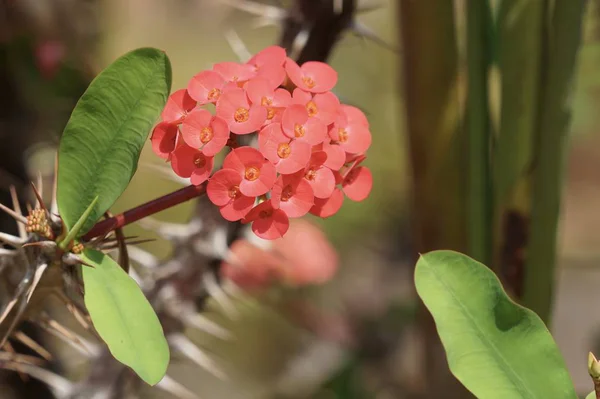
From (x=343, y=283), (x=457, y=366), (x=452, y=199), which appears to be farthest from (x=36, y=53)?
(x=343, y=283)

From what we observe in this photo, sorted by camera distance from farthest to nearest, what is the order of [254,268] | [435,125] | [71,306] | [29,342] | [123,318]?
[254,268] < [435,125] < [29,342] < [71,306] < [123,318]

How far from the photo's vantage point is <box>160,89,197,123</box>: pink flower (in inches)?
21.4

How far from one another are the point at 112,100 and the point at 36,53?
2.57ft

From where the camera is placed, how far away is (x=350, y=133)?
57cm

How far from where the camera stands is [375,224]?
2.26 meters

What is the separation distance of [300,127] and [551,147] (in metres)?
0.40

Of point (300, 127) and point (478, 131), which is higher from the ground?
point (300, 127)

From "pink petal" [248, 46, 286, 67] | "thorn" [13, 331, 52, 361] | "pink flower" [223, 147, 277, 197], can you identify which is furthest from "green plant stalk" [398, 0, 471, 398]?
"thorn" [13, 331, 52, 361]

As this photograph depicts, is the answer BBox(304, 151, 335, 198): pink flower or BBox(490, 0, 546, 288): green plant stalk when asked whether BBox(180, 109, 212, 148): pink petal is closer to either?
BBox(304, 151, 335, 198): pink flower

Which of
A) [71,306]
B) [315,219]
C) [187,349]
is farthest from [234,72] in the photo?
[315,219]

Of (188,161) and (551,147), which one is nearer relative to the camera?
(188,161)

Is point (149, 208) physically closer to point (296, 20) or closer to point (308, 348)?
point (296, 20)

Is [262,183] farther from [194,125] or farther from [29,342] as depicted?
[29,342]

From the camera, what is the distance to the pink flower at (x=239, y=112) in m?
0.51
